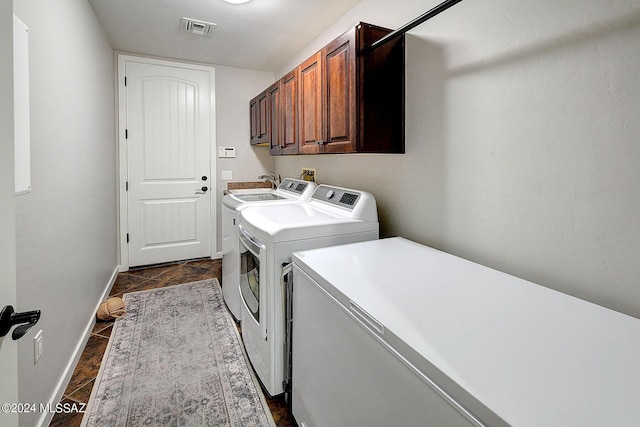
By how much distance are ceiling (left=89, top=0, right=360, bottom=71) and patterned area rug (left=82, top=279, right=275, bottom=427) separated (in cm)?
237

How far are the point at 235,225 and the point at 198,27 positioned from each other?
179cm

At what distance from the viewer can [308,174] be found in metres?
3.20

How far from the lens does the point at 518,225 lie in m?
1.29

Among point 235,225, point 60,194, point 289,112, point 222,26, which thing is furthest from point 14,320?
point 222,26

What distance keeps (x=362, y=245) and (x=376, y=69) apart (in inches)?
38.3

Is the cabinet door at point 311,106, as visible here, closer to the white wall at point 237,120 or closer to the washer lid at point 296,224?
the washer lid at point 296,224

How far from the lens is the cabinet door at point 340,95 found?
1.77m

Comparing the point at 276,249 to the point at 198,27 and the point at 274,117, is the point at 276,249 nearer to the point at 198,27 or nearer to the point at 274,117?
the point at 274,117

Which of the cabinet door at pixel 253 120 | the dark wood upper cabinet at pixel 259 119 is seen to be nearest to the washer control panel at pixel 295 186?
the dark wood upper cabinet at pixel 259 119

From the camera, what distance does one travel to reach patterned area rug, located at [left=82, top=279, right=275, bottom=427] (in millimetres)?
1580

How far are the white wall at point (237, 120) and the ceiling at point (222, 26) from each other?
1.03ft

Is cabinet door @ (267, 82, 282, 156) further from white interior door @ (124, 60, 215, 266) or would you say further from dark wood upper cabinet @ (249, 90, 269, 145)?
white interior door @ (124, 60, 215, 266)

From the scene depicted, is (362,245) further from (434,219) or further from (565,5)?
(565,5)

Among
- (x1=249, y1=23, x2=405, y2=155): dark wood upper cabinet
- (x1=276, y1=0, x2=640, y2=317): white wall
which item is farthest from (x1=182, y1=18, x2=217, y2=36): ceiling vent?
(x1=276, y1=0, x2=640, y2=317): white wall
